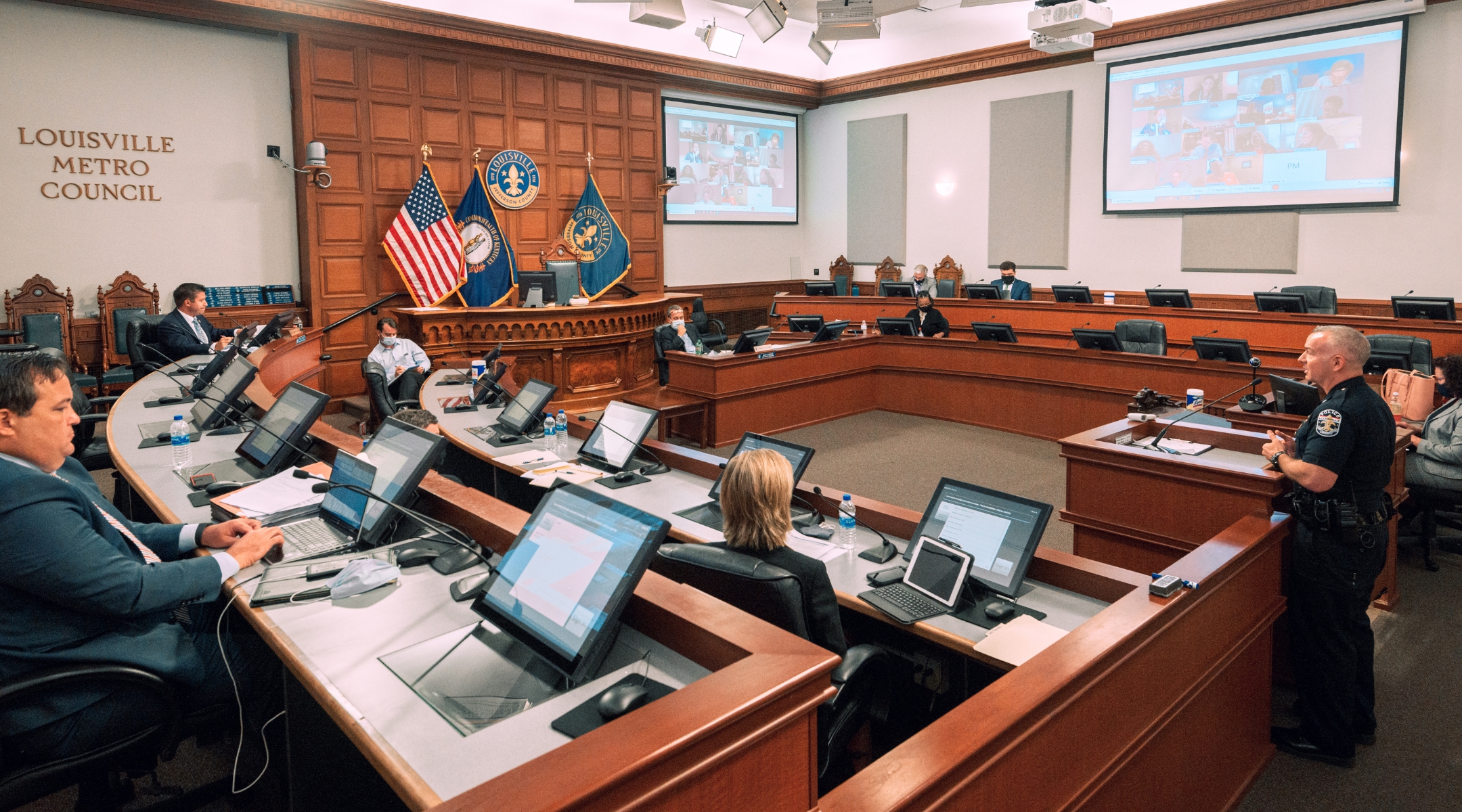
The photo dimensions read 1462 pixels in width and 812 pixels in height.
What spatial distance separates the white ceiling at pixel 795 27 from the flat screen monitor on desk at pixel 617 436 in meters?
6.27

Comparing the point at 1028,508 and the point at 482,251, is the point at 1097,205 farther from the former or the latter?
the point at 1028,508

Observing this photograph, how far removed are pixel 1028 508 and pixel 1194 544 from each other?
1.38 m

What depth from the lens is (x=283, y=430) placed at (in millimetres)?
3381

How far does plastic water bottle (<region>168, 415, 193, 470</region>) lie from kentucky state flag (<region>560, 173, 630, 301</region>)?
20.3ft

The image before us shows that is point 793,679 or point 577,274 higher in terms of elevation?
point 577,274

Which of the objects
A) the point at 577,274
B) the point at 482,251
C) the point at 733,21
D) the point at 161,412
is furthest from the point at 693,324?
the point at 161,412

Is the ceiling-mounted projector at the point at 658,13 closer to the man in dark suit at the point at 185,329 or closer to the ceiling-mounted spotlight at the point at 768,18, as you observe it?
the ceiling-mounted spotlight at the point at 768,18

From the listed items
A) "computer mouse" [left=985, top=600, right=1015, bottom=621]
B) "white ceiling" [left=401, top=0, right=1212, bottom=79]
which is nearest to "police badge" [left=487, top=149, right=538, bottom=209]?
"white ceiling" [left=401, top=0, right=1212, bottom=79]

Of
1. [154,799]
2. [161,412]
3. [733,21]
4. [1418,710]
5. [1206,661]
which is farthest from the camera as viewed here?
[733,21]

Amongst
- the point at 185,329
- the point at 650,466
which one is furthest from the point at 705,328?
the point at 650,466

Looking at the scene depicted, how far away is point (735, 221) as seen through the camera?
12133mm

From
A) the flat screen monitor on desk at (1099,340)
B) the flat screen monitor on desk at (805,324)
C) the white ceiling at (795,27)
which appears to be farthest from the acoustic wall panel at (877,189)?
the flat screen monitor on desk at (1099,340)

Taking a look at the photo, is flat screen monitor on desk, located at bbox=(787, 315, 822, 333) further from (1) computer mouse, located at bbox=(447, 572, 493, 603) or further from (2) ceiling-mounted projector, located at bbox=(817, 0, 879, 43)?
(1) computer mouse, located at bbox=(447, 572, 493, 603)

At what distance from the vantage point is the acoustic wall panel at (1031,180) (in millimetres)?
10227
